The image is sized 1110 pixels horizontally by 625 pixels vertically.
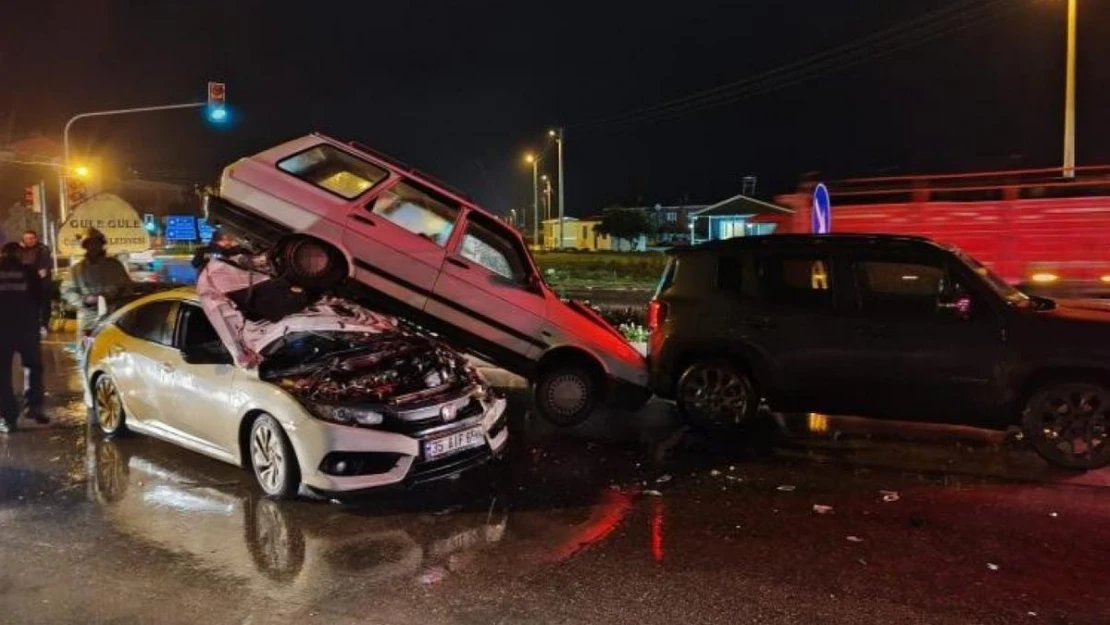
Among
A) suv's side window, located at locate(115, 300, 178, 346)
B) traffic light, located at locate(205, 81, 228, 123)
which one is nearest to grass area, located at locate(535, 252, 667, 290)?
traffic light, located at locate(205, 81, 228, 123)

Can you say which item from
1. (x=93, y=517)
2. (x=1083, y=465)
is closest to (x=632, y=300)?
(x=1083, y=465)

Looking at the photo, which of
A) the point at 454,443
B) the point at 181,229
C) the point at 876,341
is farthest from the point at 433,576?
the point at 181,229

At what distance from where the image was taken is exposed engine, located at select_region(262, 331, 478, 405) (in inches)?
231

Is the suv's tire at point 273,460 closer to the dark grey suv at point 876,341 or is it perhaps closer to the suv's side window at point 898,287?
the dark grey suv at point 876,341

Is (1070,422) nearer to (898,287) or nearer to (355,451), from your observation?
(898,287)

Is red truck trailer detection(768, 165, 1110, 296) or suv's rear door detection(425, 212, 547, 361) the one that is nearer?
suv's rear door detection(425, 212, 547, 361)

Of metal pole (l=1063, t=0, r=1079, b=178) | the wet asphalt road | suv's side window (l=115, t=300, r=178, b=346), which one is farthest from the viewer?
metal pole (l=1063, t=0, r=1079, b=178)

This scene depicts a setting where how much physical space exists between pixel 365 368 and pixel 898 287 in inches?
169

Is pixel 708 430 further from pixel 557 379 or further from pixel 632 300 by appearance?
pixel 632 300

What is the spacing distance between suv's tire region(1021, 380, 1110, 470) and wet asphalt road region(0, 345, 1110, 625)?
19cm

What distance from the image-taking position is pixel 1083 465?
21.7 feet

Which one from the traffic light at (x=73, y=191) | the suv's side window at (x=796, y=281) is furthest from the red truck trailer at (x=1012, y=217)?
the traffic light at (x=73, y=191)

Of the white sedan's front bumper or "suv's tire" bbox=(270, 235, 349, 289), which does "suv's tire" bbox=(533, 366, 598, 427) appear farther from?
the white sedan's front bumper

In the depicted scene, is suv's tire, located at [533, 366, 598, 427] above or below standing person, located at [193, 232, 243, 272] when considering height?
below
